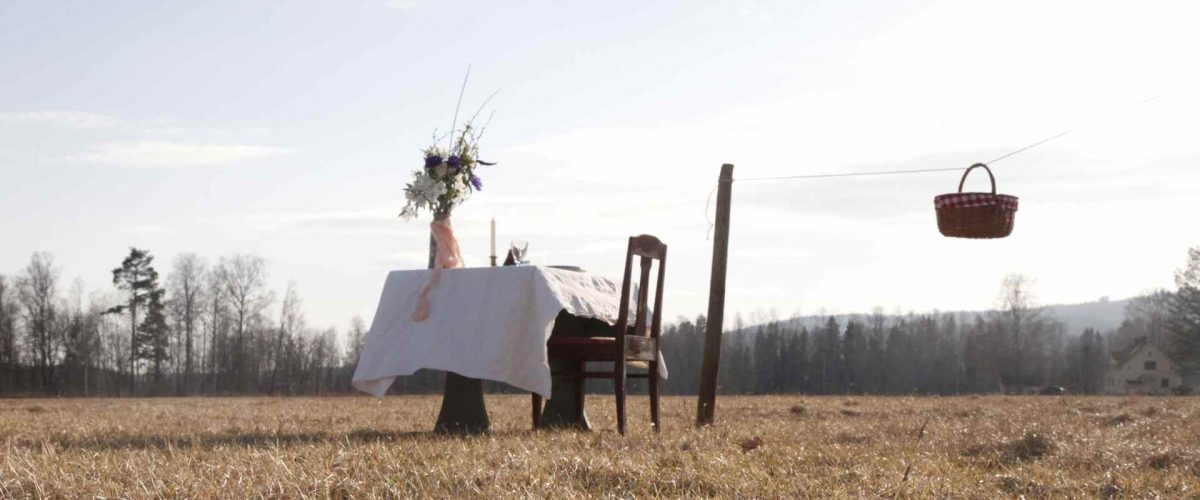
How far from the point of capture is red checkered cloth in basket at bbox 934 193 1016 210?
6.36 m

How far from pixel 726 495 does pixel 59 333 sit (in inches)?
2329

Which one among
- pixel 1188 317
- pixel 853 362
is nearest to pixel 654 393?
pixel 1188 317

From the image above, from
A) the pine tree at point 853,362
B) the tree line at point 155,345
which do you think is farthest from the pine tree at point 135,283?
the pine tree at point 853,362

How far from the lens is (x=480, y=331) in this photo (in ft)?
22.4

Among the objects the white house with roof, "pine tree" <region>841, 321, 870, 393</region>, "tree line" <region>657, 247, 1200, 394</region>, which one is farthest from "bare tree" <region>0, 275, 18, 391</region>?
the white house with roof

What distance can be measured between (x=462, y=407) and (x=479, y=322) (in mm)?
674

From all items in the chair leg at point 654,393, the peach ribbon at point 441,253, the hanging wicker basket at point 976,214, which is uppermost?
the hanging wicker basket at point 976,214

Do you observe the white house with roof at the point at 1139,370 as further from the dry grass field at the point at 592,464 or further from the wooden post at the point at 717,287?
the dry grass field at the point at 592,464

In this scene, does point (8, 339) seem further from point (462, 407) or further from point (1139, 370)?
point (1139, 370)

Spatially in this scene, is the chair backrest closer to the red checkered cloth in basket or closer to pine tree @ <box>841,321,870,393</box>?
the red checkered cloth in basket

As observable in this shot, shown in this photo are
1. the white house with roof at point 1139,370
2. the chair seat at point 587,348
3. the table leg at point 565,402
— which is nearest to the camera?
the chair seat at point 587,348

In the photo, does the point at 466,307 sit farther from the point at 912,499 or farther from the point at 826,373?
the point at 826,373

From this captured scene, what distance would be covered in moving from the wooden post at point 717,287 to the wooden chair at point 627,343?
47.0 inches

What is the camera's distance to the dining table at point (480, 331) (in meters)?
6.68
